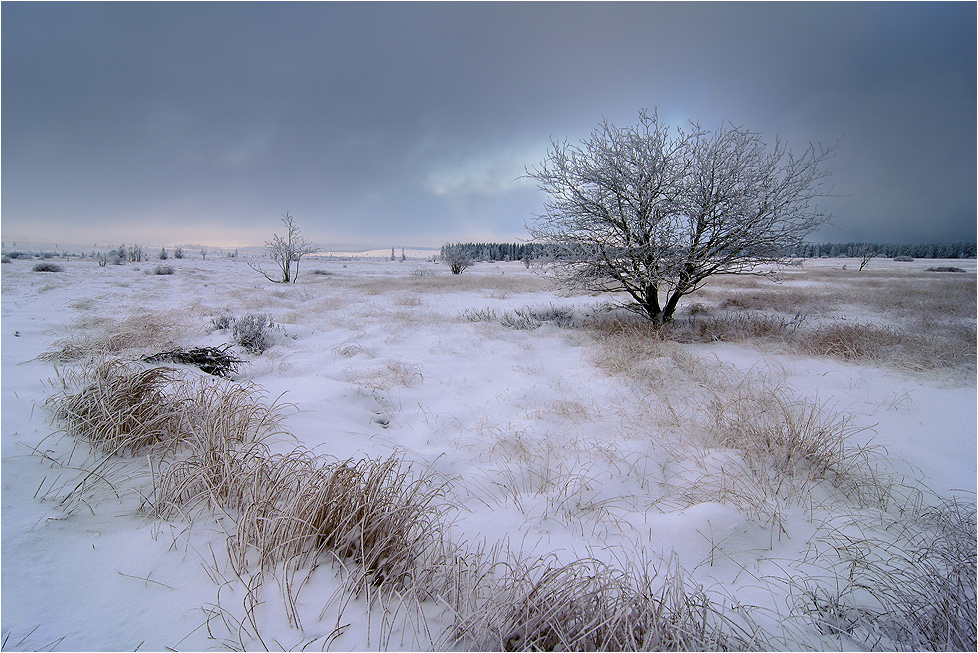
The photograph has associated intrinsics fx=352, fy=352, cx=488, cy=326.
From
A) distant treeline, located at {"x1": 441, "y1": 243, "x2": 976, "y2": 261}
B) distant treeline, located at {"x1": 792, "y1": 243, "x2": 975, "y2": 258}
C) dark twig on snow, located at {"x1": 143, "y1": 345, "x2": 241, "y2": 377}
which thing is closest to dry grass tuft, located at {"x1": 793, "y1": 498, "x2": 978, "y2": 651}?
dark twig on snow, located at {"x1": 143, "y1": 345, "x2": 241, "y2": 377}

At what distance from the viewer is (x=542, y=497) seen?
2.65m

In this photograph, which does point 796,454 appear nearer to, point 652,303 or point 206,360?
point 652,303

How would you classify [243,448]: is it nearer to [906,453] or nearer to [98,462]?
[98,462]

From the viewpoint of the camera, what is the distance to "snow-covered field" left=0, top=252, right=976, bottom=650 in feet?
4.69

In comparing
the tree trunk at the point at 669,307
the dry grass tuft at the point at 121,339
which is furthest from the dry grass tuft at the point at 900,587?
the tree trunk at the point at 669,307

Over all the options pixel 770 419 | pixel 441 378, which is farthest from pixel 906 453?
pixel 441 378

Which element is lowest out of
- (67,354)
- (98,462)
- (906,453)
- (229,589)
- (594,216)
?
(906,453)

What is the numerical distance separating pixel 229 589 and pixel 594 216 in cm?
807

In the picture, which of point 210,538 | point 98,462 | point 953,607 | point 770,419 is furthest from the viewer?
point 770,419

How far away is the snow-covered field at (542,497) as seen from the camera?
143 cm

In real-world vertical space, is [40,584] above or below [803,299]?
below

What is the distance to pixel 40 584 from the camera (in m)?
1.43

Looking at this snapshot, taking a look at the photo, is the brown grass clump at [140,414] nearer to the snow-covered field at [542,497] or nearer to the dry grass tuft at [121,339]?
the snow-covered field at [542,497]

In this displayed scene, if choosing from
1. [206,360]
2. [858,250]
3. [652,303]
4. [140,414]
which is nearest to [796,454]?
[140,414]
